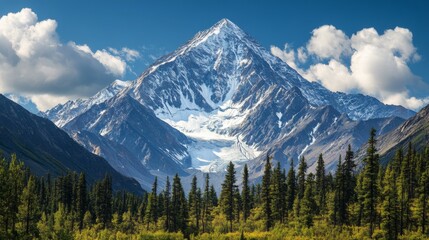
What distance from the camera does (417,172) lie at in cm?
11462

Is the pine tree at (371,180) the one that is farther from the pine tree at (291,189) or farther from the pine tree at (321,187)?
the pine tree at (291,189)

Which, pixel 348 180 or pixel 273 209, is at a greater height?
pixel 348 180

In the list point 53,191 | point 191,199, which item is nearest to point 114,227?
point 191,199

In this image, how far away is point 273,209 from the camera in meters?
114

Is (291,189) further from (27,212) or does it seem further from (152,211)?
(27,212)

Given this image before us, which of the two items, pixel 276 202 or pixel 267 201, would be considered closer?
pixel 267 201

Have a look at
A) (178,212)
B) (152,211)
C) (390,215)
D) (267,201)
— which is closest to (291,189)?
(267,201)

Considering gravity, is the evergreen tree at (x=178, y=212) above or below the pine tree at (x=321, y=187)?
below

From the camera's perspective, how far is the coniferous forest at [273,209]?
75.3 metres

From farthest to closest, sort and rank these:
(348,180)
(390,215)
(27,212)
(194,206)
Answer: (194,206) → (348,180) → (390,215) → (27,212)

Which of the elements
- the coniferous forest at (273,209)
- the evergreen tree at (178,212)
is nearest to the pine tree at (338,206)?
the coniferous forest at (273,209)

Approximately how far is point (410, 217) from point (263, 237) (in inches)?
977

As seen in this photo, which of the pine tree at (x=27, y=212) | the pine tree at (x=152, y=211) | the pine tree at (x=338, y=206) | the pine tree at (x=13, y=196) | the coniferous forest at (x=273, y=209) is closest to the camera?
the pine tree at (x=13, y=196)

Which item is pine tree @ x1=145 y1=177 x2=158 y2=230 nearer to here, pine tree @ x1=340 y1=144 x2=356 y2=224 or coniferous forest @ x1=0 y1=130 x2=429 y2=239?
coniferous forest @ x1=0 y1=130 x2=429 y2=239
